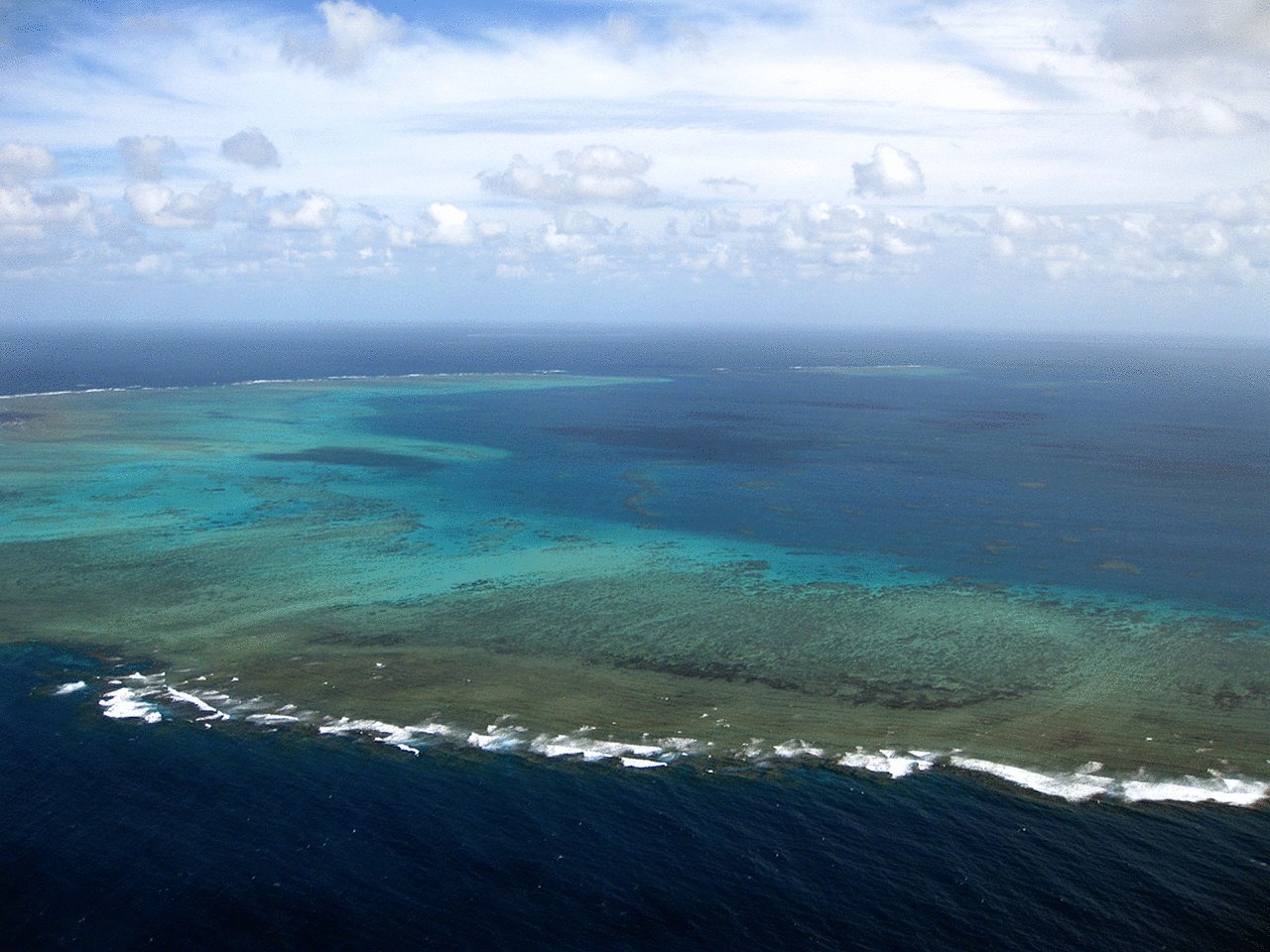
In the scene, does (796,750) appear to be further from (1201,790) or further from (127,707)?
(127,707)

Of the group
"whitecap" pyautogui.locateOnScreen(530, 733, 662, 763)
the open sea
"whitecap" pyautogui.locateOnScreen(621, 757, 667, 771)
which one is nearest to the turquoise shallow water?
"whitecap" pyautogui.locateOnScreen(530, 733, 662, 763)

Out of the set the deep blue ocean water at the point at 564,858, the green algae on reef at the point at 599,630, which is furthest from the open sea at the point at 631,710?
the green algae on reef at the point at 599,630

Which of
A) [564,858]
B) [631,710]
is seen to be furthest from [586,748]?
[564,858]

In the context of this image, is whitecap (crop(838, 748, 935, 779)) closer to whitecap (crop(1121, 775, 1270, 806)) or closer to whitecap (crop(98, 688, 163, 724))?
whitecap (crop(1121, 775, 1270, 806))

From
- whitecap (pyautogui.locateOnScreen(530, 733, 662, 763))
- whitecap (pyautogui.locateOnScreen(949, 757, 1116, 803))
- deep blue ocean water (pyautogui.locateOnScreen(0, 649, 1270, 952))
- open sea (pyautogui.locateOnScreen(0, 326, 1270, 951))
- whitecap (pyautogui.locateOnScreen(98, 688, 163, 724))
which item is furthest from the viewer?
whitecap (pyautogui.locateOnScreen(98, 688, 163, 724))

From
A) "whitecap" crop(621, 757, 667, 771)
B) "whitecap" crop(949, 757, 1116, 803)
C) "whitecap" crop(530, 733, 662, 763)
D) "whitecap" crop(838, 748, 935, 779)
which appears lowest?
"whitecap" crop(949, 757, 1116, 803)

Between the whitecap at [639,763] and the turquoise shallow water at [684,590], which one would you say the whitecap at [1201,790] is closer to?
the turquoise shallow water at [684,590]
